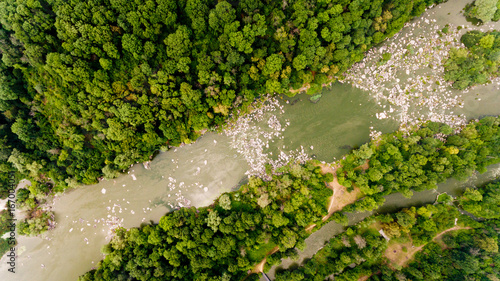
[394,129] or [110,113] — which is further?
[394,129]

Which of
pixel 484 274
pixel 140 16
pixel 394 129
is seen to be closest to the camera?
pixel 140 16

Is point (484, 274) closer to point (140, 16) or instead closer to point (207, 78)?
point (207, 78)

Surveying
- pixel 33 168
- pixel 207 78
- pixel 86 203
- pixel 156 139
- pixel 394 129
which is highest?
pixel 33 168

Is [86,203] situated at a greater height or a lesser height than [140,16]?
lesser

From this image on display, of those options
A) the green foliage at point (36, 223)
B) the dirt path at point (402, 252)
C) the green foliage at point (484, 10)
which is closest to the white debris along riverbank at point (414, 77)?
the green foliage at point (484, 10)

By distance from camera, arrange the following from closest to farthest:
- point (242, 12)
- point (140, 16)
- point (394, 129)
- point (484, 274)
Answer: point (140, 16)
point (242, 12)
point (484, 274)
point (394, 129)

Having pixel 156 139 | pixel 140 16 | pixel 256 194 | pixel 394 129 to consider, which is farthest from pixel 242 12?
pixel 394 129

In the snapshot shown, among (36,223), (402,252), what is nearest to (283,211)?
(402,252)
